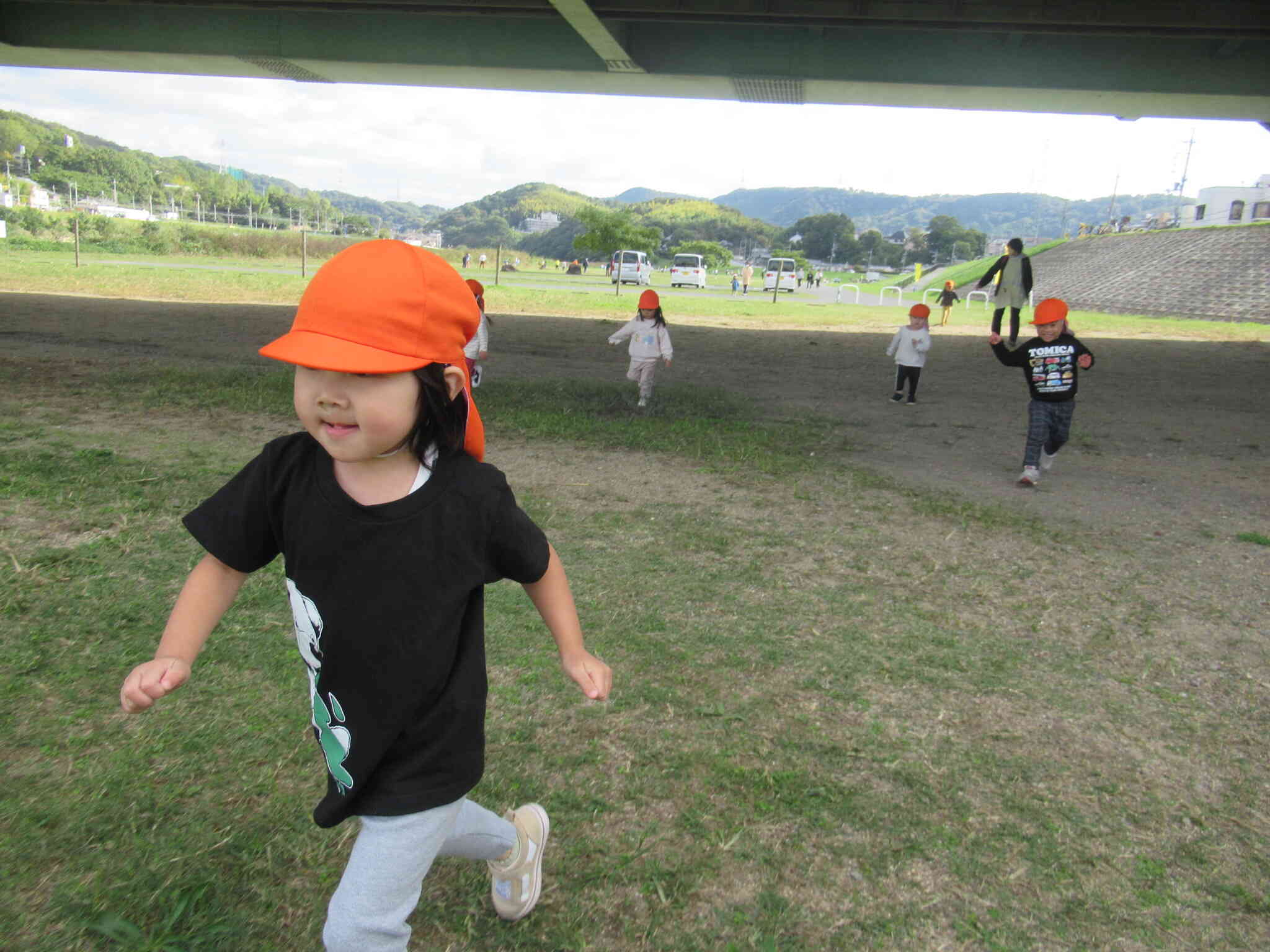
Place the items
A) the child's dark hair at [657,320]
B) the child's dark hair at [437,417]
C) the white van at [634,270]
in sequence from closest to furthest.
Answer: the child's dark hair at [437,417], the child's dark hair at [657,320], the white van at [634,270]

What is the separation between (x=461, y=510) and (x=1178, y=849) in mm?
2594

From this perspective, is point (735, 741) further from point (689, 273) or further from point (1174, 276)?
point (689, 273)

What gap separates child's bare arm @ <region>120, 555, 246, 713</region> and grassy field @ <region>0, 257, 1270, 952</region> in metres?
0.88

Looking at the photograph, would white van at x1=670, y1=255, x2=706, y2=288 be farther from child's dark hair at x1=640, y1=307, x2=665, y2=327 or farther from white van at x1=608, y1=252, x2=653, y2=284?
child's dark hair at x1=640, y1=307, x2=665, y2=327

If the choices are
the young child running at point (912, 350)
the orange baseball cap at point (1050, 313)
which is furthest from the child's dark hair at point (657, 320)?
the orange baseball cap at point (1050, 313)

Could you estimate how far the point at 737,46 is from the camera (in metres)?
16.6

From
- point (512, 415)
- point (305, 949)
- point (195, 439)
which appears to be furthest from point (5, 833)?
point (512, 415)

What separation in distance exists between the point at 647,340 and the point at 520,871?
26.9 ft

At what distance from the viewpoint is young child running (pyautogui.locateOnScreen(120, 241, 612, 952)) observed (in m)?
1.74

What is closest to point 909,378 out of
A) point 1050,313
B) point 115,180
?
point 1050,313

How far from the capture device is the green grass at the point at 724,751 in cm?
256

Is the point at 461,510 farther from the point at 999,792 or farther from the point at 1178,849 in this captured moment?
the point at 1178,849

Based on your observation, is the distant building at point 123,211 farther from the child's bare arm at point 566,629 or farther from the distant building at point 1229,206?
the child's bare arm at point 566,629

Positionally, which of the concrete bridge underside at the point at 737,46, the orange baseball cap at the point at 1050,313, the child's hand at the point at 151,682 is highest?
the concrete bridge underside at the point at 737,46
